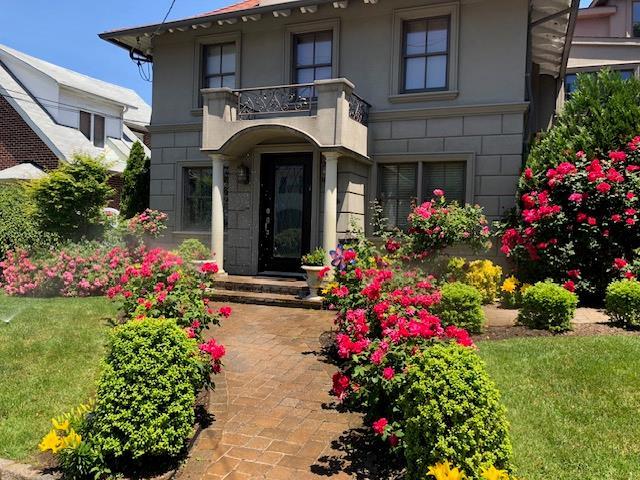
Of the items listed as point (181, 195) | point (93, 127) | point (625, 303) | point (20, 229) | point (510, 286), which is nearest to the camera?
point (625, 303)

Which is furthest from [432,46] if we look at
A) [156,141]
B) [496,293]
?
[156,141]

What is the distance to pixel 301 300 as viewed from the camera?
9.23 meters

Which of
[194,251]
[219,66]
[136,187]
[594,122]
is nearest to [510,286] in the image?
[594,122]

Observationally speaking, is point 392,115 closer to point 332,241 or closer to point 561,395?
point 332,241

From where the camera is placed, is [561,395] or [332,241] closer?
[561,395]

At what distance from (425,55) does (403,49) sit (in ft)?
1.63

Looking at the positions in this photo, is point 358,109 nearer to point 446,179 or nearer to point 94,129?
point 446,179

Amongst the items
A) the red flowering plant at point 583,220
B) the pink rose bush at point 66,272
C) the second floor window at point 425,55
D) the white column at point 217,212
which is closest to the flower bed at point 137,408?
the pink rose bush at point 66,272

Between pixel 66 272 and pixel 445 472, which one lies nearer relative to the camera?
pixel 445 472

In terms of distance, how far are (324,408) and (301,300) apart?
4.49 metres

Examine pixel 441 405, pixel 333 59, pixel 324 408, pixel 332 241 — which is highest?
pixel 333 59

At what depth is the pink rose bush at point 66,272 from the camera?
9.26 metres

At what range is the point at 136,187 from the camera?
13945 mm

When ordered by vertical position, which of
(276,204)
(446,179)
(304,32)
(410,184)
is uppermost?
(304,32)
